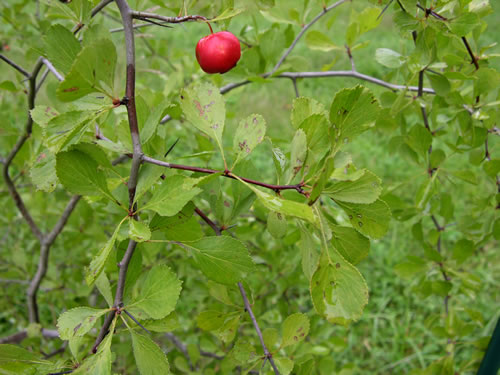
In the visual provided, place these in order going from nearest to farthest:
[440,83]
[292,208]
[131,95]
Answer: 1. [292,208]
2. [131,95]
3. [440,83]

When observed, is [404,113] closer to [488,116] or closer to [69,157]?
[488,116]

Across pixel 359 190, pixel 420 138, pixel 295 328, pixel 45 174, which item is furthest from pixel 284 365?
pixel 420 138

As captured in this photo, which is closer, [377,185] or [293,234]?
[377,185]

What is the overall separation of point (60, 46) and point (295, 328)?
53cm

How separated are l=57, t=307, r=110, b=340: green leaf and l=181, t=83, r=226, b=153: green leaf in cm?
27

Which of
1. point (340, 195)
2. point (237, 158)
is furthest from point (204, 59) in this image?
point (340, 195)

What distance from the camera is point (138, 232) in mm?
504

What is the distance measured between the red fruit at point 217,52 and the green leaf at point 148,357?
1.36 ft

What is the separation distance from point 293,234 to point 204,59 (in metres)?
0.57

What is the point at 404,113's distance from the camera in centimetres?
113

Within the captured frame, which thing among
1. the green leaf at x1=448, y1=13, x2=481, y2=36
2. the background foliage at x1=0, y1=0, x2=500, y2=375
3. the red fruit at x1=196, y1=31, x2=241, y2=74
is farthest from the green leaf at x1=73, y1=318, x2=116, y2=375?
the green leaf at x1=448, y1=13, x2=481, y2=36

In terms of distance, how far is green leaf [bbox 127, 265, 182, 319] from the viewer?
1.82 feet

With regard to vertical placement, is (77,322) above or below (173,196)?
below

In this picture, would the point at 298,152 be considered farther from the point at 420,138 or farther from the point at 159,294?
the point at 420,138
